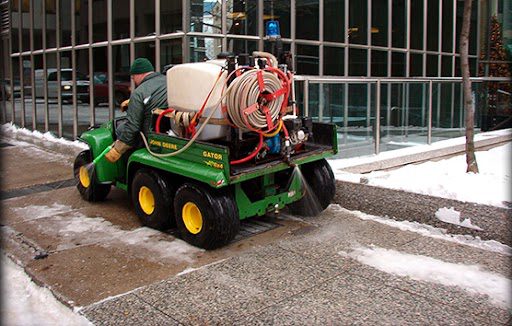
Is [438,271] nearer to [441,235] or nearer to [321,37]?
[441,235]

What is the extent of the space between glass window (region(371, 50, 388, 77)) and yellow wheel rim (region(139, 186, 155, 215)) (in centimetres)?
A: 742

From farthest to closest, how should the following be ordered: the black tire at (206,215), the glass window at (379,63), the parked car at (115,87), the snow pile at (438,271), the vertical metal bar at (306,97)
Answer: the glass window at (379,63) < the parked car at (115,87) < the vertical metal bar at (306,97) < the black tire at (206,215) < the snow pile at (438,271)

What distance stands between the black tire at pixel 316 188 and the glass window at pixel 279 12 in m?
4.35

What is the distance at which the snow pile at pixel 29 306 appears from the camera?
12.6 feet

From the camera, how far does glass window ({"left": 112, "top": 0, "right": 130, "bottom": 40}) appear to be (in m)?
9.98

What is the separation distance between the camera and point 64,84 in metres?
12.0

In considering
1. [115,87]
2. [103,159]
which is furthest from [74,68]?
[103,159]

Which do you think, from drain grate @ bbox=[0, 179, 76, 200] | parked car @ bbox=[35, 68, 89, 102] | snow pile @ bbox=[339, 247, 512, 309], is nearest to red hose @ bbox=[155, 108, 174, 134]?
snow pile @ bbox=[339, 247, 512, 309]

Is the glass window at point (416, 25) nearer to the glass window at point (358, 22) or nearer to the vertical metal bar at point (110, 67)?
the glass window at point (358, 22)

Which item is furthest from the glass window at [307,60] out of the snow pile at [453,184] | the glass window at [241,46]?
the snow pile at [453,184]

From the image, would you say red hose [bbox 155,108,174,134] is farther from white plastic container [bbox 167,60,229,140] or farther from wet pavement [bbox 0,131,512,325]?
wet pavement [bbox 0,131,512,325]

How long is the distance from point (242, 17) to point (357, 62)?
3278 millimetres

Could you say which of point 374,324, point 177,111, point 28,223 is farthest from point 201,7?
point 374,324

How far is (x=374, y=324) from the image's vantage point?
3.73 m
